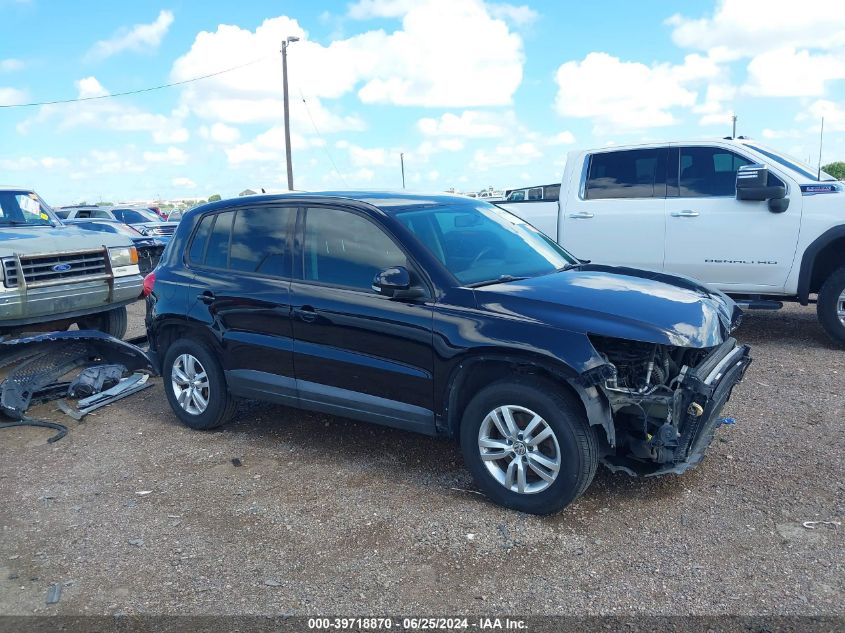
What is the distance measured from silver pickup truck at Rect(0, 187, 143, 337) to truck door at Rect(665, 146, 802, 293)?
19.9 ft

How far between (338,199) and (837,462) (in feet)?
11.8

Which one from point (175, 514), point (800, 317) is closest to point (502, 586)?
point (175, 514)

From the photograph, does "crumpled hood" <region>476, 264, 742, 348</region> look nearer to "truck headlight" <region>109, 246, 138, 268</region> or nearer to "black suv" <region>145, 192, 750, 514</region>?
"black suv" <region>145, 192, 750, 514</region>

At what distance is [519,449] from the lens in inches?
160

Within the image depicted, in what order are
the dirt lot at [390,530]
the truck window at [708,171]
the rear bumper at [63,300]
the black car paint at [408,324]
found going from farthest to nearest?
the truck window at [708,171] < the rear bumper at [63,300] < the black car paint at [408,324] < the dirt lot at [390,530]

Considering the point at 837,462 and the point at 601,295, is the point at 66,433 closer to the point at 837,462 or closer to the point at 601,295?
the point at 601,295

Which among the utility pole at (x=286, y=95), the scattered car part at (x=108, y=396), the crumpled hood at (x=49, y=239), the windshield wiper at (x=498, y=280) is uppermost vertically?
the utility pole at (x=286, y=95)

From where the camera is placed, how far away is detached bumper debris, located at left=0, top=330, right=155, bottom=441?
640cm

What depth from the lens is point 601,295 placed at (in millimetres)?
4227

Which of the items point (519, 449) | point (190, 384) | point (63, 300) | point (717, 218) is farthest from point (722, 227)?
point (63, 300)

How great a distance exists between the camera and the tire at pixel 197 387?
5570mm

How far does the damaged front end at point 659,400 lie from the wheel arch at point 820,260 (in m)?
3.87

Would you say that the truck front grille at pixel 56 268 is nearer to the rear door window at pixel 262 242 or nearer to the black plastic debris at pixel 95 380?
the black plastic debris at pixel 95 380

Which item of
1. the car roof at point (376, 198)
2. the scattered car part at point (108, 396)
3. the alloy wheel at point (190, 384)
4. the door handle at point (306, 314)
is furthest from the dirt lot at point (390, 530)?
the car roof at point (376, 198)
